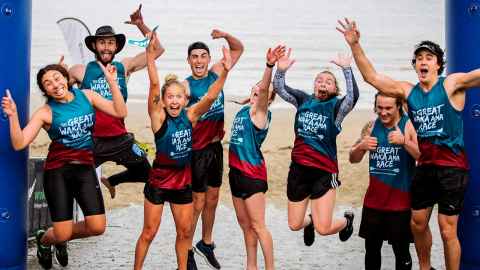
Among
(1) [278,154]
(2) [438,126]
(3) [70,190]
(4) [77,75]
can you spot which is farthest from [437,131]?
(1) [278,154]

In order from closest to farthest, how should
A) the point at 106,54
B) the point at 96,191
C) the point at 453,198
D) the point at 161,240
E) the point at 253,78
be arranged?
the point at 453,198
the point at 96,191
the point at 106,54
the point at 161,240
the point at 253,78

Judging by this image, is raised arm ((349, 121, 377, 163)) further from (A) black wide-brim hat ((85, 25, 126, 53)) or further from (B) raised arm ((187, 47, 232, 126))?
(A) black wide-brim hat ((85, 25, 126, 53))

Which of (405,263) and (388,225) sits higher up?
(388,225)

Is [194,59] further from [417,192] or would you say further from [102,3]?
[102,3]

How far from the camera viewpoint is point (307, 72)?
41.7 feet

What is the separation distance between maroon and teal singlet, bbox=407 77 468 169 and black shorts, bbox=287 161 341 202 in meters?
0.93

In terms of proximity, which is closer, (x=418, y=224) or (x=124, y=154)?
(x=418, y=224)

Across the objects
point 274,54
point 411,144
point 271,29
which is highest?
point 271,29

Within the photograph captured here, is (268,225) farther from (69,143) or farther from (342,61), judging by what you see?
(69,143)

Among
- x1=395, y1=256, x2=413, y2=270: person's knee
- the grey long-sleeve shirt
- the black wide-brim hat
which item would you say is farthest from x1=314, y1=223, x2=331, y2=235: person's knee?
the black wide-brim hat

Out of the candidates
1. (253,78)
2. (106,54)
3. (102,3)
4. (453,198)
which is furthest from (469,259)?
(102,3)

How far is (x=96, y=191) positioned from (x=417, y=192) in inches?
85.7

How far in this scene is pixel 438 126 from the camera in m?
6.41

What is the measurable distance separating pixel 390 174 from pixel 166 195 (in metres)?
1.54
